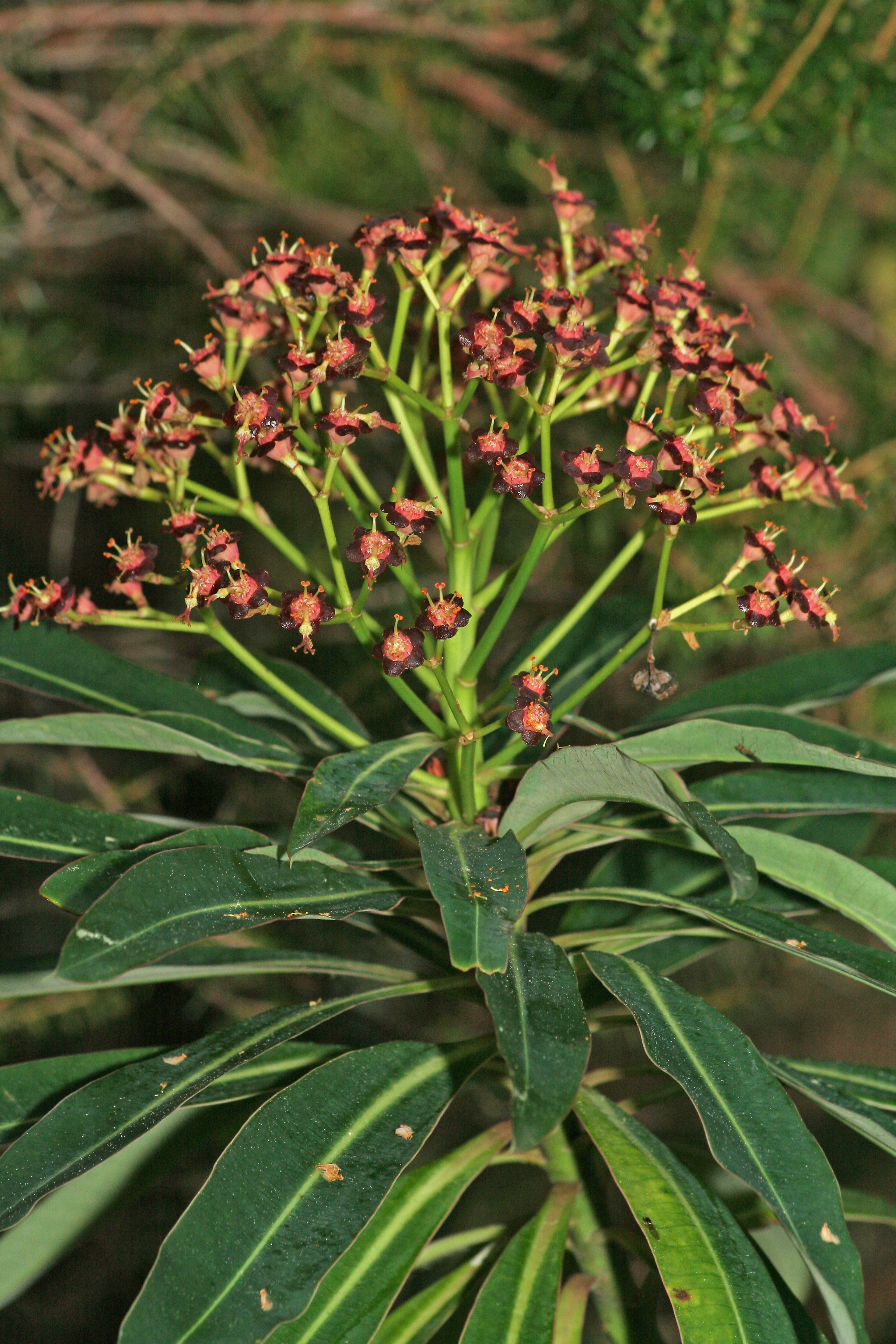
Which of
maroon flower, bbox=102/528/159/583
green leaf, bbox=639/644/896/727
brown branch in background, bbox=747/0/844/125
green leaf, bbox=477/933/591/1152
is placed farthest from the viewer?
brown branch in background, bbox=747/0/844/125

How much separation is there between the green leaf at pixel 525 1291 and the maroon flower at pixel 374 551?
0.48 meters

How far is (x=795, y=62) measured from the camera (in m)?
1.17

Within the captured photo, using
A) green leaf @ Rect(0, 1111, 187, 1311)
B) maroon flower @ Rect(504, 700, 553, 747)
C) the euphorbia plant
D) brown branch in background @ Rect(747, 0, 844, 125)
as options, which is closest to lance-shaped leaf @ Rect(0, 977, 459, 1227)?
the euphorbia plant

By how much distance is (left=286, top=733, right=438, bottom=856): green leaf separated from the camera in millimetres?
634

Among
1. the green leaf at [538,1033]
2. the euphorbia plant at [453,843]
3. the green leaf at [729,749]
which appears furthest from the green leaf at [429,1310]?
the green leaf at [729,749]

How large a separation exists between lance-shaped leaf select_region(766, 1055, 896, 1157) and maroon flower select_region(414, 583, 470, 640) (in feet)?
1.14

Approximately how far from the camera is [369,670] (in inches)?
52.4

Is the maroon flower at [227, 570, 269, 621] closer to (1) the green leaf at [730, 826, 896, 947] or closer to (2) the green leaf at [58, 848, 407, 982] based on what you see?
(2) the green leaf at [58, 848, 407, 982]

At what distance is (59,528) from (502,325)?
1.01 m

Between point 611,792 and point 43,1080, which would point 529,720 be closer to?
point 611,792

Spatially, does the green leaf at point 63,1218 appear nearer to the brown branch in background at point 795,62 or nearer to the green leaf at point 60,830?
the green leaf at point 60,830

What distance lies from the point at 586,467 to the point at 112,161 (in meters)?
1.02

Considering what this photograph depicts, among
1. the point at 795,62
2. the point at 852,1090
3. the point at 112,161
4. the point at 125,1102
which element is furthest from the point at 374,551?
the point at 112,161

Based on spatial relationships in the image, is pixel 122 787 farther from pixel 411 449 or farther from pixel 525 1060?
pixel 525 1060
